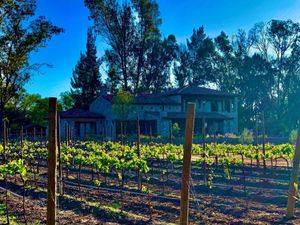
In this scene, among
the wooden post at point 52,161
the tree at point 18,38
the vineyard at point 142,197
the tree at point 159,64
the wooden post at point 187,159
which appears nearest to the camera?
the wooden post at point 52,161

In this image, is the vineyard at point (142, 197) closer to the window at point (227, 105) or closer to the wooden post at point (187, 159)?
the wooden post at point (187, 159)

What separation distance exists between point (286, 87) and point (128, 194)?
4382 centimetres

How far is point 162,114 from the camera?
42.4 meters

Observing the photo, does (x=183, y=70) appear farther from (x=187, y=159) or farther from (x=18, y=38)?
(x=187, y=159)

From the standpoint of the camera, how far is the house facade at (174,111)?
42.6 meters

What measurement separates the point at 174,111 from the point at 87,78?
1895cm

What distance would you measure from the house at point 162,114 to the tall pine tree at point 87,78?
10.1 m

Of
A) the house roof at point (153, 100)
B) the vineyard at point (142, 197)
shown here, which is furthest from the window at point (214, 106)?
the vineyard at point (142, 197)

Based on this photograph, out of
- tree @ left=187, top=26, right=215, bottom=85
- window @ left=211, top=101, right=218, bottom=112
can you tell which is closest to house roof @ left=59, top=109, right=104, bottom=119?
window @ left=211, top=101, right=218, bottom=112

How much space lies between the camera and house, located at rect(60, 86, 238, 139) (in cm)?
4281

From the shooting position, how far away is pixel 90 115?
1815 inches

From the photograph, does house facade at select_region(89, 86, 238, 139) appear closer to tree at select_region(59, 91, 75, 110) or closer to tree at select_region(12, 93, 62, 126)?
tree at select_region(12, 93, 62, 126)

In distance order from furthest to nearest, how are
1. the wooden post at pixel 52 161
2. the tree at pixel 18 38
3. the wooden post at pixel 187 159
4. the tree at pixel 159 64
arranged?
the tree at pixel 159 64 → the tree at pixel 18 38 → the wooden post at pixel 187 159 → the wooden post at pixel 52 161

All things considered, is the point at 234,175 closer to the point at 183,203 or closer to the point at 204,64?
the point at 183,203
